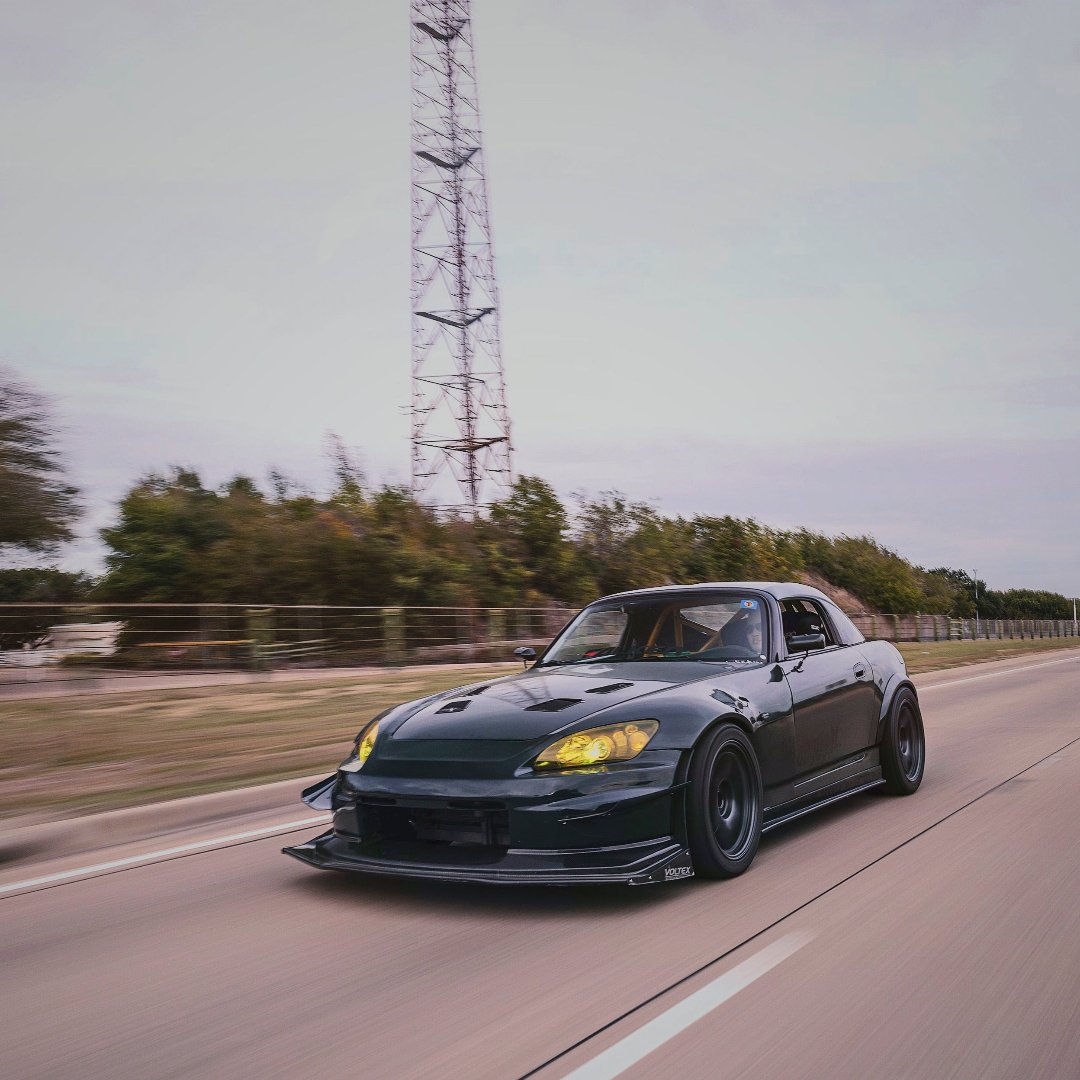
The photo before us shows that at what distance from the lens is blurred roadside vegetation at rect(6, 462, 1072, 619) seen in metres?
27.8

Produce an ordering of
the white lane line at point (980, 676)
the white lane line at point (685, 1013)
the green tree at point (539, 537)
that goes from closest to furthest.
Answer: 1. the white lane line at point (685, 1013)
2. the white lane line at point (980, 676)
3. the green tree at point (539, 537)

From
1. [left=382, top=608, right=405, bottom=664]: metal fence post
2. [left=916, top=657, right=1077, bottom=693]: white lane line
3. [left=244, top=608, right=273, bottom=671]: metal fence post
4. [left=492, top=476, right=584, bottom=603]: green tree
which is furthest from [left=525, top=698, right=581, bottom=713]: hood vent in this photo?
[left=492, top=476, right=584, bottom=603]: green tree

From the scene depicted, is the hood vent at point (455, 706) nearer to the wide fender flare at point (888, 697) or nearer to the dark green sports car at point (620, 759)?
→ the dark green sports car at point (620, 759)

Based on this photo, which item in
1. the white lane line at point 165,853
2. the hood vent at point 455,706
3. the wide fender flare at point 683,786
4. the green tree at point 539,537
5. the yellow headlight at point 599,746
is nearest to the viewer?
the yellow headlight at point 599,746

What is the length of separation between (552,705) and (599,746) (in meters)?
0.45

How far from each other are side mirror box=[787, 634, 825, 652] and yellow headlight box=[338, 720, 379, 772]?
2.29m

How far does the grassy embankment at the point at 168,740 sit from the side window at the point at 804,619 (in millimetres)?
4223

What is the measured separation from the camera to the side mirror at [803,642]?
21.7 feet

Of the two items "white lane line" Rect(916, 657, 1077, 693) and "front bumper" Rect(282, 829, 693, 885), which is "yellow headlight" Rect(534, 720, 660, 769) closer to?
"front bumper" Rect(282, 829, 693, 885)

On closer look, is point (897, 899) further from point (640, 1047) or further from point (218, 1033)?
point (218, 1033)

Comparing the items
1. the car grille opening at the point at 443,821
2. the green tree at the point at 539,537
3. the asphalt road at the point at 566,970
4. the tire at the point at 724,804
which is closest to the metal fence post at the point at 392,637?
the green tree at the point at 539,537

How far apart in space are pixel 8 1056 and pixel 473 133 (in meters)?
34.9

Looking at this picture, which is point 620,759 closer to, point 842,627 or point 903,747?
point 842,627

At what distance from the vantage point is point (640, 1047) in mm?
3463
